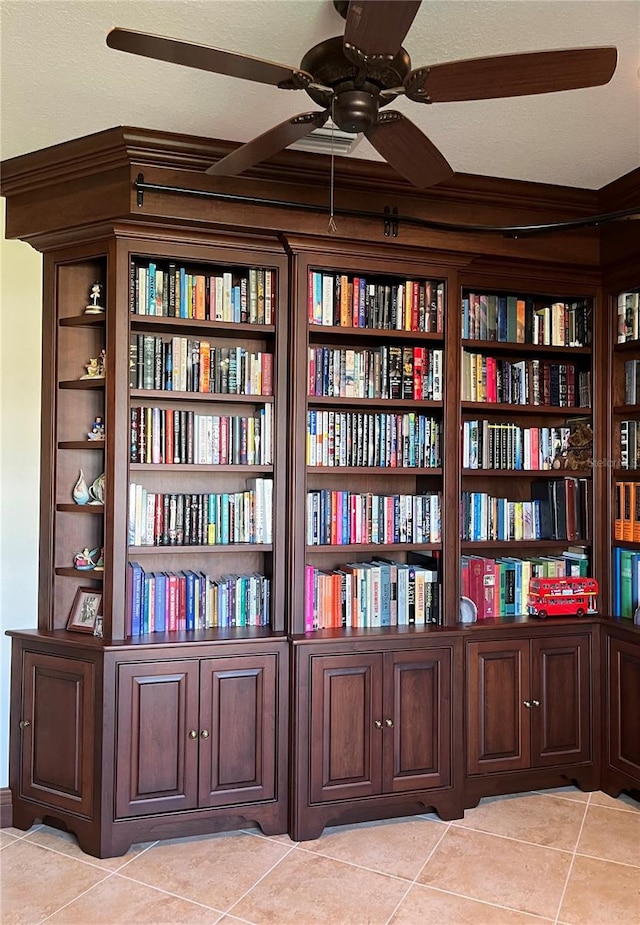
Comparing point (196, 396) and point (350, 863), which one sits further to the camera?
point (196, 396)

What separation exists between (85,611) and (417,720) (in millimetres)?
1477

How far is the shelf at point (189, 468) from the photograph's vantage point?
2.94 metres

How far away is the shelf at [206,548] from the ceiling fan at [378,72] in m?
1.57

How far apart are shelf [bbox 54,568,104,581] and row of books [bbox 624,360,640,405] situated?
252 centimetres

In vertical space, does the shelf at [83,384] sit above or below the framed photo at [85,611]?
above

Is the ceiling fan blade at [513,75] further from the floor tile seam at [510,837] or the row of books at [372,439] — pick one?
the floor tile seam at [510,837]

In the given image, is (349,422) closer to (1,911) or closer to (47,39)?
(47,39)

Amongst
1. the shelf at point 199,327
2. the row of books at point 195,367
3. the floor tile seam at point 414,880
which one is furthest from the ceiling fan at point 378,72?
the floor tile seam at point 414,880

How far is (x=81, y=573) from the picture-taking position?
9.92 ft

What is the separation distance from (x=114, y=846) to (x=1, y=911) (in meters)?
0.45

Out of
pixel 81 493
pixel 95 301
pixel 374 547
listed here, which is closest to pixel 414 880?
pixel 374 547

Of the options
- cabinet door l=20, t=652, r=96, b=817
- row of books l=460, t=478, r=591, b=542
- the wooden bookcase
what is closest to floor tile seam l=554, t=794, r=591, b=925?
the wooden bookcase

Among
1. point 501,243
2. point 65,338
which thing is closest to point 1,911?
point 65,338

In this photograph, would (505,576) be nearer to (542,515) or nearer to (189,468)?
(542,515)
